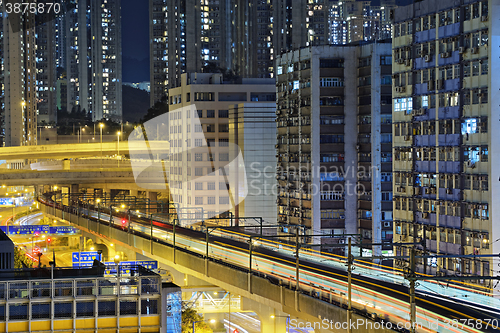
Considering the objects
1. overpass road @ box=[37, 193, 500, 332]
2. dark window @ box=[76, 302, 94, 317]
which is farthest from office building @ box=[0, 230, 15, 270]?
dark window @ box=[76, 302, 94, 317]

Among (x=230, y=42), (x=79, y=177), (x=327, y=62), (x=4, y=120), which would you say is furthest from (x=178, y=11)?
(x=327, y=62)

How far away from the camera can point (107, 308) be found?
86.0 feet

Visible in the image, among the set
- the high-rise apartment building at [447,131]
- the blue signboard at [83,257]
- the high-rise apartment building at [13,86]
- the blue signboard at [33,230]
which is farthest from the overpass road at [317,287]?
the high-rise apartment building at [13,86]

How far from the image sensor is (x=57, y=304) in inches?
1017

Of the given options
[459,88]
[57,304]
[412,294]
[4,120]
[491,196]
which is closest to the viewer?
[412,294]

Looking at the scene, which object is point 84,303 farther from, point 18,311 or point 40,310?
point 18,311

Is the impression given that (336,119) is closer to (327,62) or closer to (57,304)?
(327,62)

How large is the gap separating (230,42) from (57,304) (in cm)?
15678

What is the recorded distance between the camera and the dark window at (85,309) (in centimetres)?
2597

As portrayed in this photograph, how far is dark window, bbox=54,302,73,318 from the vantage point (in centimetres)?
2577

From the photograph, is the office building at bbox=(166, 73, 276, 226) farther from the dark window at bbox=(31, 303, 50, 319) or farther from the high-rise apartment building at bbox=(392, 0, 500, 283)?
the dark window at bbox=(31, 303, 50, 319)

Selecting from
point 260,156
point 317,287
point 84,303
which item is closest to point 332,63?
point 260,156

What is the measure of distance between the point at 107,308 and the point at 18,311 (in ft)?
11.5

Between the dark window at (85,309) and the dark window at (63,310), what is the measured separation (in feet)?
0.93
